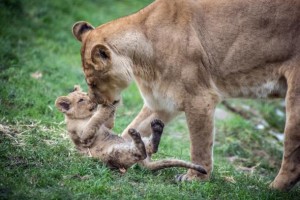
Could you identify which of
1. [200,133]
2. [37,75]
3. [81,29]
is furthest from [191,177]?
[37,75]

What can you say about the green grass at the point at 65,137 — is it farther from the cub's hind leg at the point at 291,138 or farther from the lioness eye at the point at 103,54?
the lioness eye at the point at 103,54

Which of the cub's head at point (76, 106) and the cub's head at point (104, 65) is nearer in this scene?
the cub's head at point (104, 65)

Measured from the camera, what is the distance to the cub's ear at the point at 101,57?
6488mm

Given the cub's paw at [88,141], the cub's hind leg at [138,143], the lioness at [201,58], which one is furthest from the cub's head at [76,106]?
the cub's hind leg at [138,143]

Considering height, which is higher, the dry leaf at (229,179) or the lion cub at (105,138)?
the lion cub at (105,138)

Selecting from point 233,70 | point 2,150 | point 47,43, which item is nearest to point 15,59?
point 47,43

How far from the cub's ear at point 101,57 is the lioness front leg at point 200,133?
3.24ft

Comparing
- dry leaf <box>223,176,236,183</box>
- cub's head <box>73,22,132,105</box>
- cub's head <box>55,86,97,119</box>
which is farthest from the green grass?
cub's head <box>73,22,132,105</box>

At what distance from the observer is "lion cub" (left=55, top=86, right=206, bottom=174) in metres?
6.12

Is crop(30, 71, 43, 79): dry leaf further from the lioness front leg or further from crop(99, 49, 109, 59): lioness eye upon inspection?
the lioness front leg

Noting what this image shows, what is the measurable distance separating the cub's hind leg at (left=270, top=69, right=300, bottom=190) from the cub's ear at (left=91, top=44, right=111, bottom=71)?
6.20 ft

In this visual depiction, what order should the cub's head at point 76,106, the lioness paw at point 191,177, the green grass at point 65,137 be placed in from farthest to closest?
the cub's head at point 76,106, the lioness paw at point 191,177, the green grass at point 65,137

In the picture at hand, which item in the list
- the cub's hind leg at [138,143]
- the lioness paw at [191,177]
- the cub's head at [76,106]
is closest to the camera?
the cub's hind leg at [138,143]

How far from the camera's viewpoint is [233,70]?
6.66 meters
